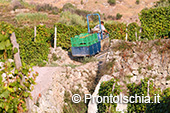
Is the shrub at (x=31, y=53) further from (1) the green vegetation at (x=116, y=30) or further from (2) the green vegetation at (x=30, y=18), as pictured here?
(2) the green vegetation at (x=30, y=18)

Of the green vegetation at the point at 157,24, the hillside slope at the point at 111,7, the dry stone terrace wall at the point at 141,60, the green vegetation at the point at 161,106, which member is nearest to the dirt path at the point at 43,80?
the dry stone terrace wall at the point at 141,60

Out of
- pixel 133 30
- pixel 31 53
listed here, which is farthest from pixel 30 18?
pixel 31 53

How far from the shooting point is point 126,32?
19.8 m

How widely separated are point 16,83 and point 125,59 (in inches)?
226

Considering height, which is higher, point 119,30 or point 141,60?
point 119,30

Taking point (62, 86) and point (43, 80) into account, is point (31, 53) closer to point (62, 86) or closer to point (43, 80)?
point (43, 80)

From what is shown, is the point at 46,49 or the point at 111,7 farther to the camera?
the point at 111,7

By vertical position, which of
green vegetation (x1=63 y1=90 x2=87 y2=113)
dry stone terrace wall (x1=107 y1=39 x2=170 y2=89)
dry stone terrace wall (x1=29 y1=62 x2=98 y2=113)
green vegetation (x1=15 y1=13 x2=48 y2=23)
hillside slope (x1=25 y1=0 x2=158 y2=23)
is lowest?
green vegetation (x1=63 y1=90 x2=87 y2=113)

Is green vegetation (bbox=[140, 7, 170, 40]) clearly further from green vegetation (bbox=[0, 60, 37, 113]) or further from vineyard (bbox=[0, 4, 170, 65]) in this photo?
green vegetation (bbox=[0, 60, 37, 113])

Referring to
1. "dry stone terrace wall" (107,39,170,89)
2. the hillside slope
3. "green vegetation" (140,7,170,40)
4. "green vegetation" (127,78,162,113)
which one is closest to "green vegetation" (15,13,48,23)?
"green vegetation" (140,7,170,40)

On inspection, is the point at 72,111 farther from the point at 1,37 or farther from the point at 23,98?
the point at 1,37

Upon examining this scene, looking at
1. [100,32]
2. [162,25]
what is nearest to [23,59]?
[100,32]

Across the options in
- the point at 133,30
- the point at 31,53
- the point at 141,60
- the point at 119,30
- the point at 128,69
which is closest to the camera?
the point at 128,69

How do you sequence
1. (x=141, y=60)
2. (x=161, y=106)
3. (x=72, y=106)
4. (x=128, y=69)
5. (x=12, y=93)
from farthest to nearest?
(x=141, y=60) → (x=128, y=69) → (x=72, y=106) → (x=161, y=106) → (x=12, y=93)
